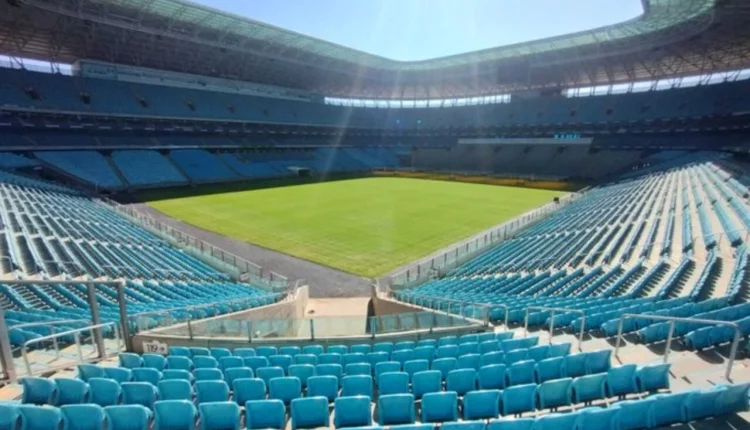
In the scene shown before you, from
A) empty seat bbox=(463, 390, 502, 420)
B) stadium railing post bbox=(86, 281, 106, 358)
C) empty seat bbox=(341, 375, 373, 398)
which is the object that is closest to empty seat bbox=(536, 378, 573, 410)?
empty seat bbox=(463, 390, 502, 420)

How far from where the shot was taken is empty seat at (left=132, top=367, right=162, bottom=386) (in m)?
5.80

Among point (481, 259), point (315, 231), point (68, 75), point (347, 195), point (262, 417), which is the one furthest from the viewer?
point (68, 75)

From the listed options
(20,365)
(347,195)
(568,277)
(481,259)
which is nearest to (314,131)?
(347,195)

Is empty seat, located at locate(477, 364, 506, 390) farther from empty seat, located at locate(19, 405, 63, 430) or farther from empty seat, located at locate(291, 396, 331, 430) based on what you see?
empty seat, located at locate(19, 405, 63, 430)

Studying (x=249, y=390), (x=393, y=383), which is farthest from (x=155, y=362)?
(x=393, y=383)

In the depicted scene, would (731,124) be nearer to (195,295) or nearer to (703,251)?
(703,251)

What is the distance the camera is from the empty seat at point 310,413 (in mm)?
4863

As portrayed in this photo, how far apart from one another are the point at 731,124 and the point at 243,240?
5301 centimetres

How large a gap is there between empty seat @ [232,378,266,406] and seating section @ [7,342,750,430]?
14mm

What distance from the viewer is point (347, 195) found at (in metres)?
37.7

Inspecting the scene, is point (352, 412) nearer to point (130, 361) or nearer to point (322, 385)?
point (322, 385)

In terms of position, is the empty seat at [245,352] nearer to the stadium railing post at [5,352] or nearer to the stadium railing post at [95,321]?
the stadium railing post at [95,321]

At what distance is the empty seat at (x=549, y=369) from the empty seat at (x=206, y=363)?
16.9 ft

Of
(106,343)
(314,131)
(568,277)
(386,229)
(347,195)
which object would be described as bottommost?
(568,277)
